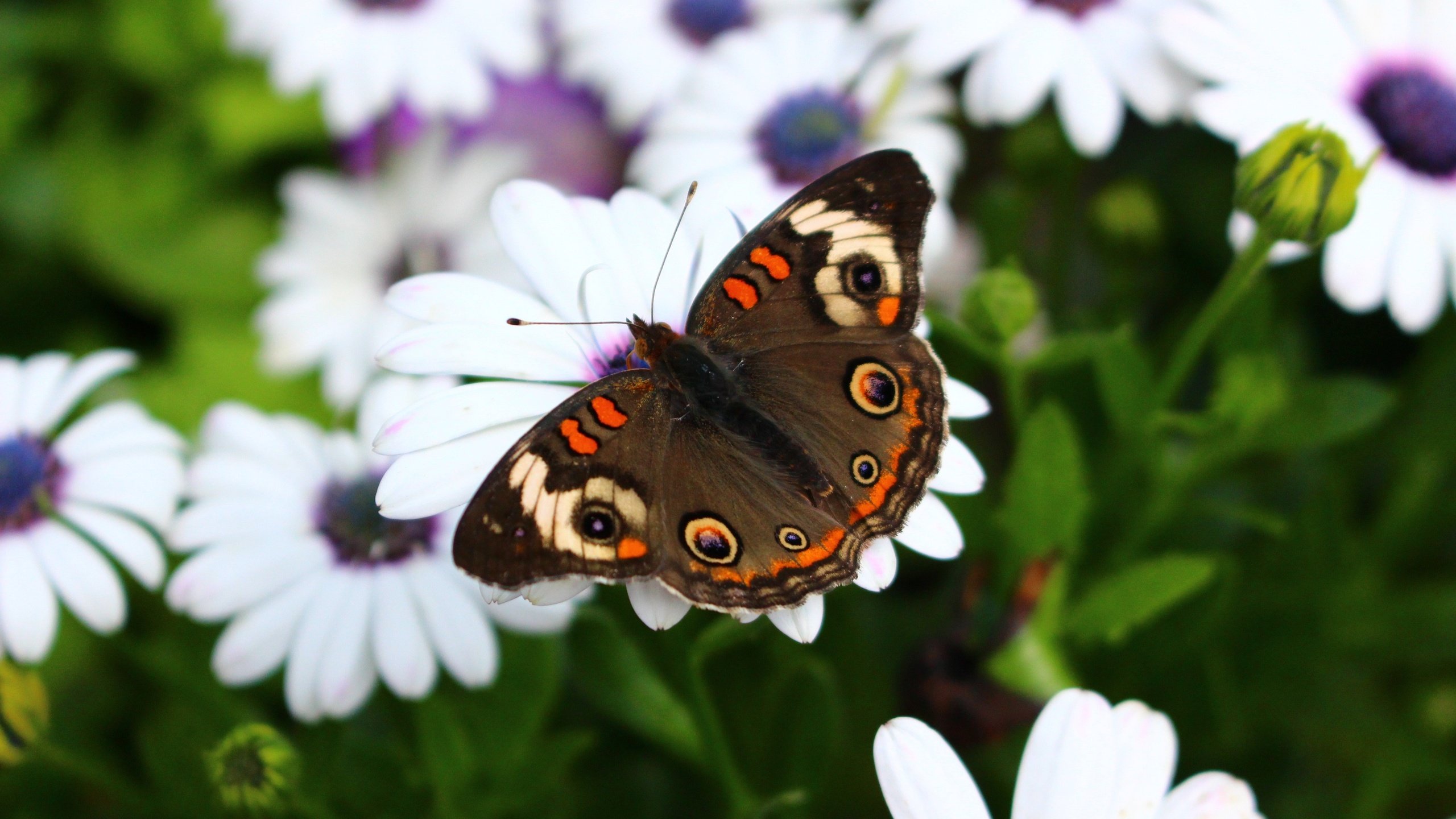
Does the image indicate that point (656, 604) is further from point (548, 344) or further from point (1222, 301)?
point (1222, 301)

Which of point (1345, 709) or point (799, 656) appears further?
point (1345, 709)

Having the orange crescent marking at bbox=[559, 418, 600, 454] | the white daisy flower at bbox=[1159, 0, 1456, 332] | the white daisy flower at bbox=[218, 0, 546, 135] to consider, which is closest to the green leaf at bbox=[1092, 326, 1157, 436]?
the white daisy flower at bbox=[1159, 0, 1456, 332]

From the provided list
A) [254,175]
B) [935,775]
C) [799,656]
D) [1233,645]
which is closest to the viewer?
[935,775]

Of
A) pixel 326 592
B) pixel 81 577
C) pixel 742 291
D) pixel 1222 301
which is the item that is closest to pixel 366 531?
pixel 326 592

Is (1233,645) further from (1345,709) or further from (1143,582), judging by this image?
(1143,582)

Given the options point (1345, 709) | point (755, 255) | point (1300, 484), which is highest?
point (755, 255)

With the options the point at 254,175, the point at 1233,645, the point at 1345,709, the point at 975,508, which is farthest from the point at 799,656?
the point at 254,175
